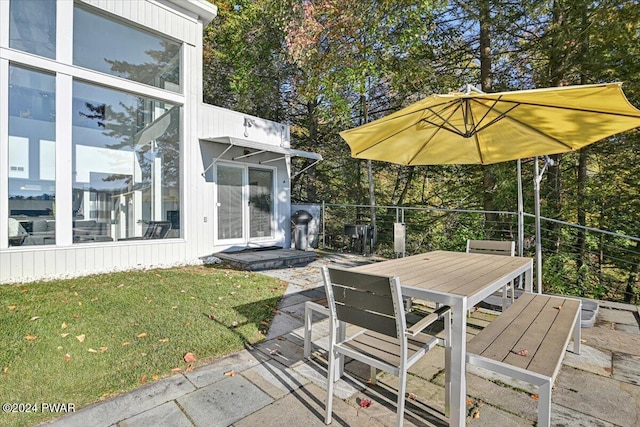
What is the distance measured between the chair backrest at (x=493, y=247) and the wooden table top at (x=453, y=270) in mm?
461

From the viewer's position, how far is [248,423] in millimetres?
1900

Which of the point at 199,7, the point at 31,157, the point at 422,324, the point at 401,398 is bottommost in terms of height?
the point at 401,398

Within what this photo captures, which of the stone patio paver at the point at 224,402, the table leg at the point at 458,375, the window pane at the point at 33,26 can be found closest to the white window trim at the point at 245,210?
the window pane at the point at 33,26

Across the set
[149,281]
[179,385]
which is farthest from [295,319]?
[149,281]

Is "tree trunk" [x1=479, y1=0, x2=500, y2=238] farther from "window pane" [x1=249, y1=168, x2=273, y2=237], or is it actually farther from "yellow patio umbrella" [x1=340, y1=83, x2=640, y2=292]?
"window pane" [x1=249, y1=168, x2=273, y2=237]

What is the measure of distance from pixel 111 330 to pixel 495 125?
444cm

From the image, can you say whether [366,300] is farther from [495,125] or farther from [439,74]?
[439,74]

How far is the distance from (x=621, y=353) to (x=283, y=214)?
664cm

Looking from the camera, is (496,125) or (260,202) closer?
(496,125)

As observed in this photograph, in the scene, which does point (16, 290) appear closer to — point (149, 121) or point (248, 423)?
point (149, 121)

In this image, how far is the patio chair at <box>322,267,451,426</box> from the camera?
1778 millimetres

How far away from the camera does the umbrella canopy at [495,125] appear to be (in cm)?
253

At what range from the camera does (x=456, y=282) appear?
2.31m

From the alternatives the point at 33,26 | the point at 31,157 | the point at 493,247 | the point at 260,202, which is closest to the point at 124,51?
the point at 33,26
